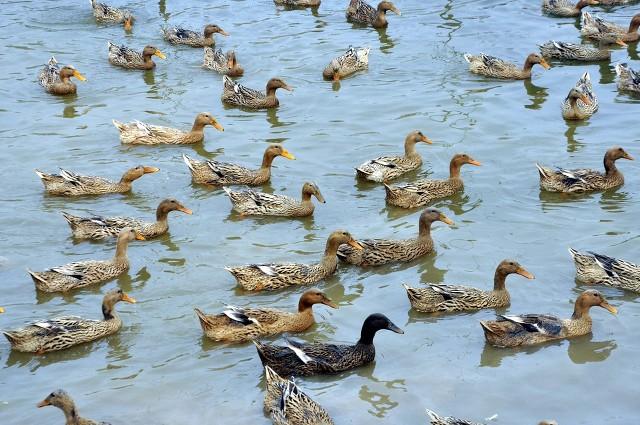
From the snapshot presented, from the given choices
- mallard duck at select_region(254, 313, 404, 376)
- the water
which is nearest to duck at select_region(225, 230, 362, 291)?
the water

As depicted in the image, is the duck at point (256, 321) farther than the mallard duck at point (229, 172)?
No

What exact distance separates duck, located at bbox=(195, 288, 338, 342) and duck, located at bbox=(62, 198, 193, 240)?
288cm

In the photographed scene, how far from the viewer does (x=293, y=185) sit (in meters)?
16.7

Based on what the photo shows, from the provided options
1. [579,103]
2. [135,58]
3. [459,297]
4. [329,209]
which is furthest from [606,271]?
[135,58]

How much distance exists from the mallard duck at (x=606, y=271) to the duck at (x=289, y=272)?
259 centimetres

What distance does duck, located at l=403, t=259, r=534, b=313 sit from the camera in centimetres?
1277

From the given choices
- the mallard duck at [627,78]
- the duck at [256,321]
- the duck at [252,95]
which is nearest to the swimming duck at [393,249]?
the duck at [256,321]

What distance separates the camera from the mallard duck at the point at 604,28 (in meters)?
21.6

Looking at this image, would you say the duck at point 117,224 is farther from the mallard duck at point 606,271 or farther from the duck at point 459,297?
the mallard duck at point 606,271

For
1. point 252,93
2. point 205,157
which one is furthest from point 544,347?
point 252,93

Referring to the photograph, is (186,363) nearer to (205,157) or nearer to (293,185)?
(293,185)

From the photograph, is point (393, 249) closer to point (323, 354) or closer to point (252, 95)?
point (323, 354)

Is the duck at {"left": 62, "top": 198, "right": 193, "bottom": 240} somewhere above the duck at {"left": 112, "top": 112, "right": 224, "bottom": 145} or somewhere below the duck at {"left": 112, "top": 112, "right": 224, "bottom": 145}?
below

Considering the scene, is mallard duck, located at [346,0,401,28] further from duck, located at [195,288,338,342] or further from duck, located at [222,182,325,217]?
duck, located at [195,288,338,342]
